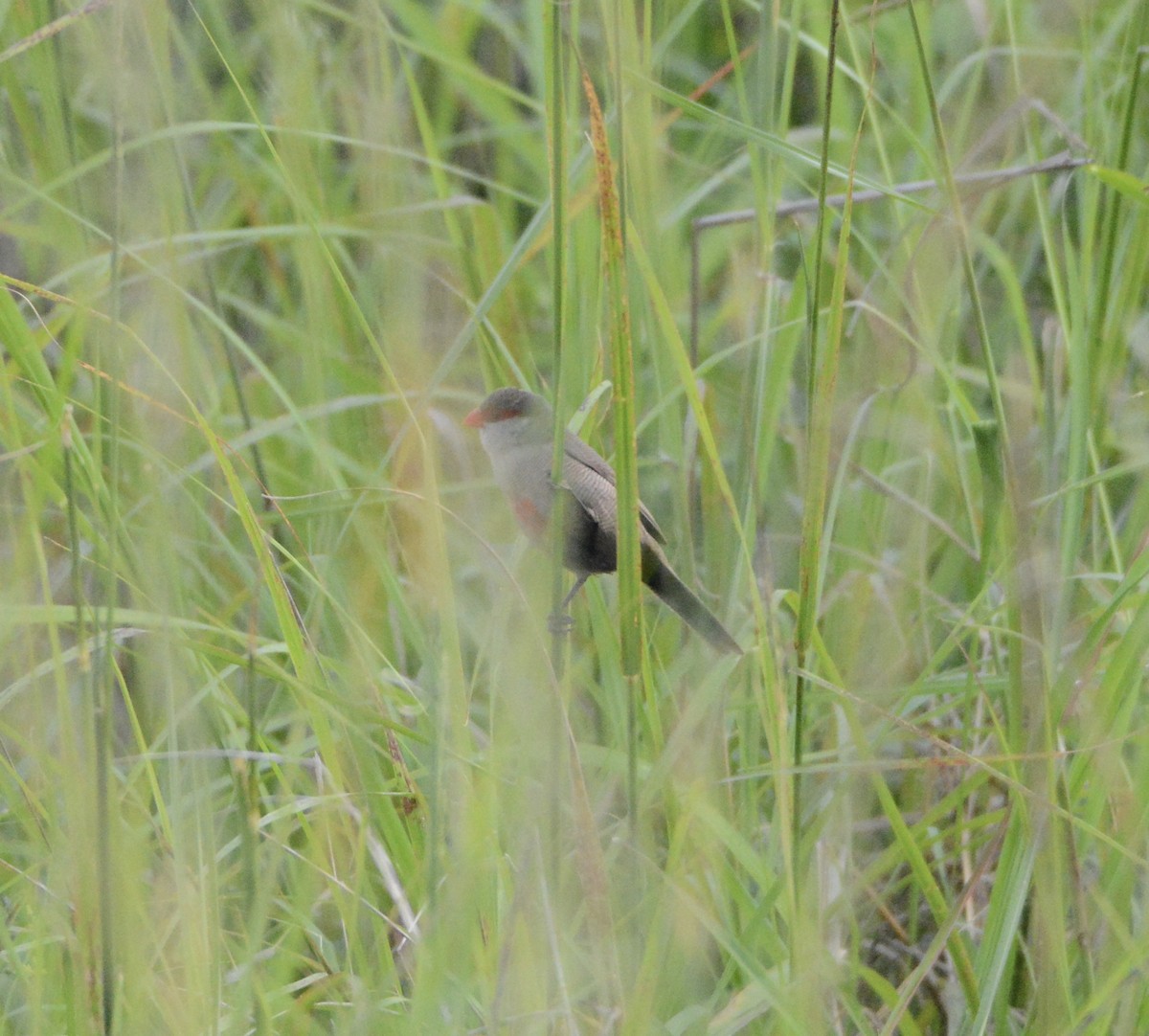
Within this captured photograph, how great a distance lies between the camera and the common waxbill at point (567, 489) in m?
1.72

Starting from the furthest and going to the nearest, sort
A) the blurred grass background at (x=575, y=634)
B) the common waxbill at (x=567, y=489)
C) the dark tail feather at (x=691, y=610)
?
the common waxbill at (x=567, y=489) < the dark tail feather at (x=691, y=610) < the blurred grass background at (x=575, y=634)

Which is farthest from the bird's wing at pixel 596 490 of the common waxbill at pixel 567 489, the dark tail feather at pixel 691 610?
the dark tail feather at pixel 691 610

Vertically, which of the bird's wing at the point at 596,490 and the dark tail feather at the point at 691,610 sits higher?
the bird's wing at the point at 596,490

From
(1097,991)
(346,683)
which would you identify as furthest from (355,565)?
(1097,991)

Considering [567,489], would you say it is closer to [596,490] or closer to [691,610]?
[596,490]

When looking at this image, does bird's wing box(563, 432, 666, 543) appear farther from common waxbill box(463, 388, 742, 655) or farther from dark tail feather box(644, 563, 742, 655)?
dark tail feather box(644, 563, 742, 655)

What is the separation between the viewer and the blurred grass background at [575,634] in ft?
3.80

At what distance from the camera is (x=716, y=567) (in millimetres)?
1966

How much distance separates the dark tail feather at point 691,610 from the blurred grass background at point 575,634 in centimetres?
4

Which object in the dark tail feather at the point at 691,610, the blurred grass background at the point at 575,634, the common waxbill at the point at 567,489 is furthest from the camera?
the common waxbill at the point at 567,489

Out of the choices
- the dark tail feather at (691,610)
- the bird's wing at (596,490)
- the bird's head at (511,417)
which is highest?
the bird's head at (511,417)

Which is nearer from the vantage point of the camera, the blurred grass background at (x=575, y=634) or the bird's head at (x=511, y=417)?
the blurred grass background at (x=575, y=634)

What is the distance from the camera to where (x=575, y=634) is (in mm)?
2086

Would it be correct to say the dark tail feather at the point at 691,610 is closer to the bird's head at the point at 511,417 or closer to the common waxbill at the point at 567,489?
the common waxbill at the point at 567,489
